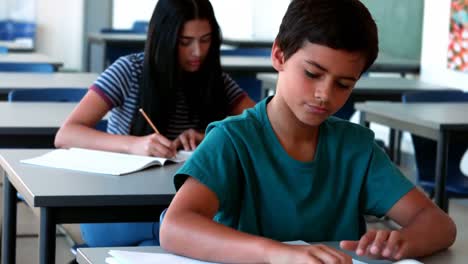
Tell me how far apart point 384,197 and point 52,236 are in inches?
29.5

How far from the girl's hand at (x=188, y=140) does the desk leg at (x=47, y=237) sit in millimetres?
571

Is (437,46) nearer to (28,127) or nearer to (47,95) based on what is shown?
(47,95)

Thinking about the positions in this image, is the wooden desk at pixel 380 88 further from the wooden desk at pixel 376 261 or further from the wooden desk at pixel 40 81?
the wooden desk at pixel 376 261

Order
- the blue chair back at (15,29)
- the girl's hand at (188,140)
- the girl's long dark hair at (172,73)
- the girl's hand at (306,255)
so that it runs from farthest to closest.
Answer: the blue chair back at (15,29) < the girl's long dark hair at (172,73) < the girl's hand at (188,140) < the girl's hand at (306,255)

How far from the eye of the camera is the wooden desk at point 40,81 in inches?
171

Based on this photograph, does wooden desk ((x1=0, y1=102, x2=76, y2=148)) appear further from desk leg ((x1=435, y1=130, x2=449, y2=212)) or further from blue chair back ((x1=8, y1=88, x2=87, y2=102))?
desk leg ((x1=435, y1=130, x2=449, y2=212))

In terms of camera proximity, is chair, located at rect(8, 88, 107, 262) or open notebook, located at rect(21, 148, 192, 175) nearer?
open notebook, located at rect(21, 148, 192, 175)

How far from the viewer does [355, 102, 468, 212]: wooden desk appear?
11.7ft

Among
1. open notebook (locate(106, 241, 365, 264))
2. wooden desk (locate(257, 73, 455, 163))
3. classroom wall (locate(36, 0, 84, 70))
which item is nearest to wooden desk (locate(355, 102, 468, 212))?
wooden desk (locate(257, 73, 455, 163))

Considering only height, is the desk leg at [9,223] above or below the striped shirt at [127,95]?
below

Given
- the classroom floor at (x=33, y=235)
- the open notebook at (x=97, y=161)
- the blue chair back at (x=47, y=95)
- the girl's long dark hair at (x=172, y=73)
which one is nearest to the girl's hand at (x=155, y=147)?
the open notebook at (x=97, y=161)

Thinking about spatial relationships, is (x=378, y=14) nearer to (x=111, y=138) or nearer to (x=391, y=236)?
(x=111, y=138)

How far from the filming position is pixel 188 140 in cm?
262

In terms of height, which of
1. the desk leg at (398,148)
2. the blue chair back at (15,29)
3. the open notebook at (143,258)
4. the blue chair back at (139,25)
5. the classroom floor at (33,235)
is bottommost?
the classroom floor at (33,235)
